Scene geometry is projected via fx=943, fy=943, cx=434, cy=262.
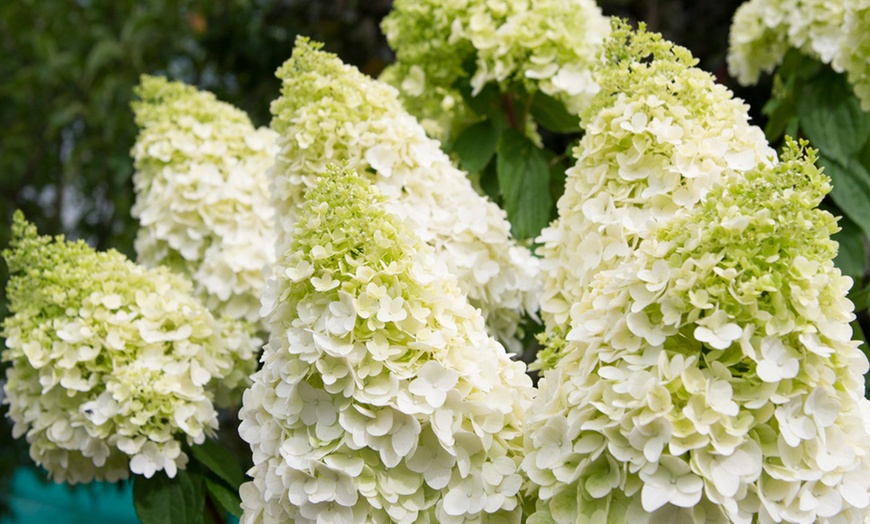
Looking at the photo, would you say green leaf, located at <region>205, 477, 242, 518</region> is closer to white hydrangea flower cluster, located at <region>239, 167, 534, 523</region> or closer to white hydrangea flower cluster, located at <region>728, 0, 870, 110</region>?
white hydrangea flower cluster, located at <region>239, 167, 534, 523</region>

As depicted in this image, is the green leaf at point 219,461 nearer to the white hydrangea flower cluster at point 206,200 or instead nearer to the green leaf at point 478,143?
the white hydrangea flower cluster at point 206,200

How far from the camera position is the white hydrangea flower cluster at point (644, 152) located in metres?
0.91

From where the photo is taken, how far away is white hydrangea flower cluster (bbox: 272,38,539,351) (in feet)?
3.52

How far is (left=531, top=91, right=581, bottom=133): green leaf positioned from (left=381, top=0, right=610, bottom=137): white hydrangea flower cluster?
0.02 metres

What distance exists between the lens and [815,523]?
2.31 feet

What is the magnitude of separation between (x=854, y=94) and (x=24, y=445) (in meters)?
2.01

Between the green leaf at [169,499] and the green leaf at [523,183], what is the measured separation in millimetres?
539

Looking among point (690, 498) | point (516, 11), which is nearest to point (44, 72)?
point (516, 11)

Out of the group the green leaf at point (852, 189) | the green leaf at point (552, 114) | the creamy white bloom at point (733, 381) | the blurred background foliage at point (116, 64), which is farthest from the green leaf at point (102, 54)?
the creamy white bloom at point (733, 381)

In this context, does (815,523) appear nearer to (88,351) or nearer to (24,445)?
(88,351)

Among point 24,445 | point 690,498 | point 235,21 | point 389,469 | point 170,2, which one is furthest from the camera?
point 235,21

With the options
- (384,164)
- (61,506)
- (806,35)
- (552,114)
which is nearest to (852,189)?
(806,35)

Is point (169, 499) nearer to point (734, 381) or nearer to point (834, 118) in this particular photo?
point (734, 381)

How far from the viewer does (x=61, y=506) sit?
10.2ft
